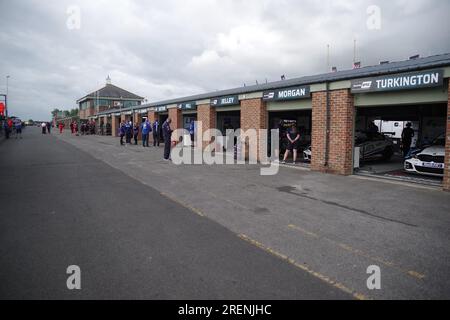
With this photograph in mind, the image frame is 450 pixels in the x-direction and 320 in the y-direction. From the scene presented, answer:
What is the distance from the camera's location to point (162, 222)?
5359 mm

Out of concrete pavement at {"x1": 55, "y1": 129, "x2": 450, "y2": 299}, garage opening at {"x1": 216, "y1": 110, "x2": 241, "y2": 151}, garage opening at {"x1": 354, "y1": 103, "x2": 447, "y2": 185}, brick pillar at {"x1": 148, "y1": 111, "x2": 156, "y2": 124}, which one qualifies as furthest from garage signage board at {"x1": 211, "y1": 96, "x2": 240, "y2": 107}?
→ brick pillar at {"x1": 148, "y1": 111, "x2": 156, "y2": 124}

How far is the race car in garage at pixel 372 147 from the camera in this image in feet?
43.6

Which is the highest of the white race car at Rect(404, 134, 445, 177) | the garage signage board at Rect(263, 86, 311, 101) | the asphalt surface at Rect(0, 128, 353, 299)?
the garage signage board at Rect(263, 86, 311, 101)

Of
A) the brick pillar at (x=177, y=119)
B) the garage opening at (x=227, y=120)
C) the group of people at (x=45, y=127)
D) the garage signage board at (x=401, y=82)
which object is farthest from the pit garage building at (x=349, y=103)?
the group of people at (x=45, y=127)

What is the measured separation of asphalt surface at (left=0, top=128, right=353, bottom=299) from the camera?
3.19 meters

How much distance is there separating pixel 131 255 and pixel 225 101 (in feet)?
43.9

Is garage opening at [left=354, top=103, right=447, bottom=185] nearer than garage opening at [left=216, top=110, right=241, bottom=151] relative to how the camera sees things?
Yes

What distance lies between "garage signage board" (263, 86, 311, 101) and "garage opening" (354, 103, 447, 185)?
9.24ft

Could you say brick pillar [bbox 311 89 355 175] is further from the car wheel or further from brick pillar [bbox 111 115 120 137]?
brick pillar [bbox 111 115 120 137]

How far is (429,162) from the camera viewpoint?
9.74m

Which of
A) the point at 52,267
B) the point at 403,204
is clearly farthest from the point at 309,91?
the point at 52,267

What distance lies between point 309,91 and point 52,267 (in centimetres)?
1037

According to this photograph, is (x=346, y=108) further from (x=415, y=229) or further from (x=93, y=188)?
(x=93, y=188)

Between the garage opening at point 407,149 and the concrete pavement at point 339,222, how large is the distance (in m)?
1.59
